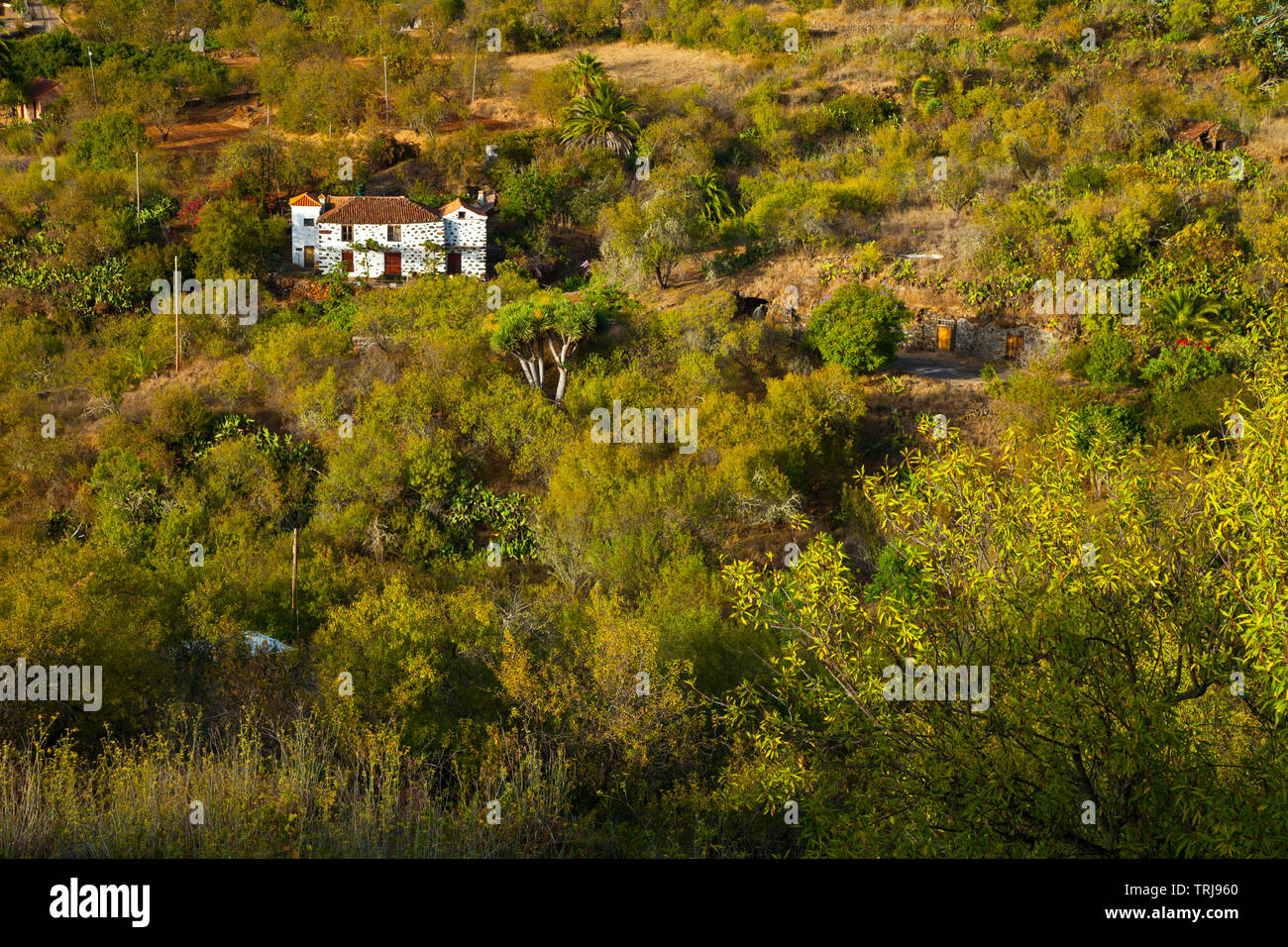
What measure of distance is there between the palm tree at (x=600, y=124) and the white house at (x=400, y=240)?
321 inches

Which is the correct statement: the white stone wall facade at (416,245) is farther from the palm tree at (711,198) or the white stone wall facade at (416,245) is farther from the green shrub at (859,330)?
the green shrub at (859,330)

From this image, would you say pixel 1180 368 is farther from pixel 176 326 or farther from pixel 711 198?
pixel 176 326

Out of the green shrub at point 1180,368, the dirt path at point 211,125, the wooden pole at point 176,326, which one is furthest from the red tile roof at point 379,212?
the green shrub at point 1180,368

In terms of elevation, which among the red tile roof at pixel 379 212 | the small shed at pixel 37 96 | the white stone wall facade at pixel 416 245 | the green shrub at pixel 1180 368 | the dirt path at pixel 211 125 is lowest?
the green shrub at pixel 1180 368

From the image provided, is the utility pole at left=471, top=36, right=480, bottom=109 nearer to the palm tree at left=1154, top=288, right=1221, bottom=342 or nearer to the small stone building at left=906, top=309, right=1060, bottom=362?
the small stone building at left=906, top=309, right=1060, bottom=362

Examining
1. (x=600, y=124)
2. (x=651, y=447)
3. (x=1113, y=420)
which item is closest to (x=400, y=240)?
(x=600, y=124)

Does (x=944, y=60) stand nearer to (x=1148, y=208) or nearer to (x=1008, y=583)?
(x=1148, y=208)

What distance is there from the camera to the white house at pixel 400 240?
33.6m

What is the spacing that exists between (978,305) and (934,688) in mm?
26536

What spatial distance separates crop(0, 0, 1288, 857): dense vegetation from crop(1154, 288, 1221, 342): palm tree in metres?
0.14

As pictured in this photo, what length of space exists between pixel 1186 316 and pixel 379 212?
25.4m

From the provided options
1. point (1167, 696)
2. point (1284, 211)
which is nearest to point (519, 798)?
point (1167, 696)

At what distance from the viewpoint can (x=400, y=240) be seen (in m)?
33.7

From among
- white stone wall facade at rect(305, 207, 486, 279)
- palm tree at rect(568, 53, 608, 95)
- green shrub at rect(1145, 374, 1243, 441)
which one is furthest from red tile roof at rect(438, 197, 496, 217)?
green shrub at rect(1145, 374, 1243, 441)
